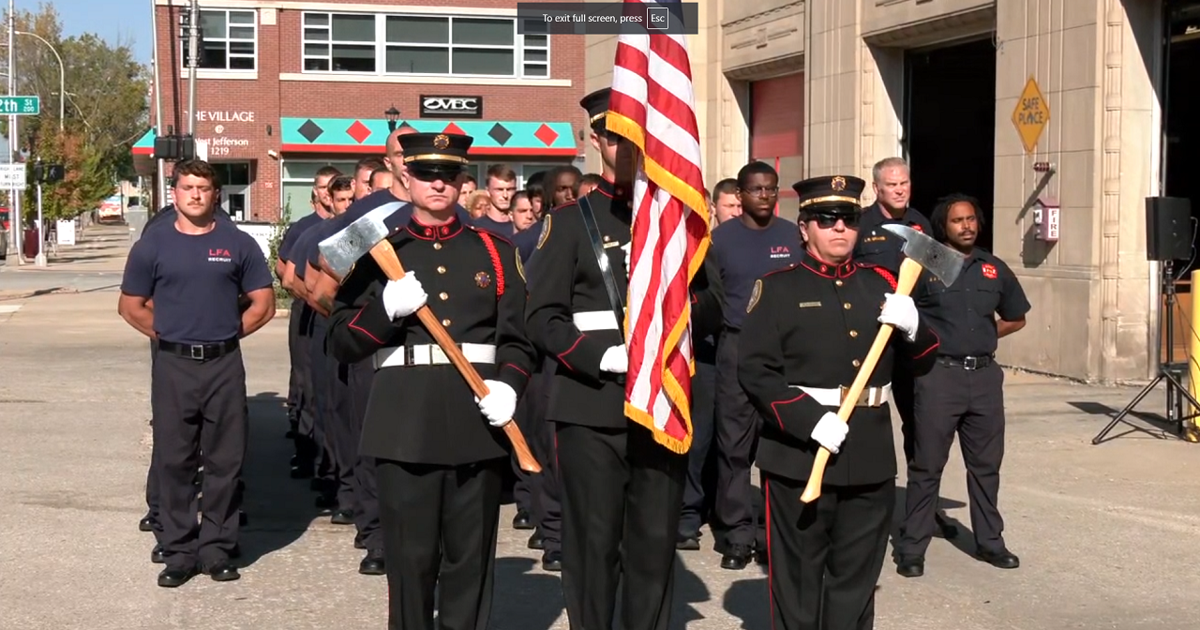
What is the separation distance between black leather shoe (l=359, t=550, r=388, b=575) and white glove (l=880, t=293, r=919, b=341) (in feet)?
10.9

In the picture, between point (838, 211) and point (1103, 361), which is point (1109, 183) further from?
point (838, 211)

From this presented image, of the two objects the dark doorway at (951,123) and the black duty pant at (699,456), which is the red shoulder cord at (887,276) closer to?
the black duty pant at (699,456)

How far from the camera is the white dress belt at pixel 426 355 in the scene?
545 centimetres

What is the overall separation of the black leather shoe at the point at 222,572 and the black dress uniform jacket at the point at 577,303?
280 cm

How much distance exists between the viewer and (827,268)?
217 inches

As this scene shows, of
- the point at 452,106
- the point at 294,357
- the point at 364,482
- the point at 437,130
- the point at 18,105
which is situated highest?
the point at 452,106

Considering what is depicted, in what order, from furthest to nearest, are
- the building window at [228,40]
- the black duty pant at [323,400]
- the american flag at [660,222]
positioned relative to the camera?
the building window at [228,40]
the black duty pant at [323,400]
the american flag at [660,222]

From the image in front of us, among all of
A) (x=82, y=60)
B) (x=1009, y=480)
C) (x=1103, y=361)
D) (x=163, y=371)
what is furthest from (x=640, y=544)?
(x=82, y=60)

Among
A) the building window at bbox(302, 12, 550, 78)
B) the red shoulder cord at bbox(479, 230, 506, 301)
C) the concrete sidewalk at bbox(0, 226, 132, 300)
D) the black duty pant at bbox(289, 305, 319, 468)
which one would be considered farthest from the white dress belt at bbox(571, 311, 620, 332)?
the building window at bbox(302, 12, 550, 78)

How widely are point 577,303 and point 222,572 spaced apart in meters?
3.04

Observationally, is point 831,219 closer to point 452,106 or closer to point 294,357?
point 294,357

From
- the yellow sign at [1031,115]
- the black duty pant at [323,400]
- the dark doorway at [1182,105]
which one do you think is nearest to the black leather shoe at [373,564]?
the black duty pant at [323,400]

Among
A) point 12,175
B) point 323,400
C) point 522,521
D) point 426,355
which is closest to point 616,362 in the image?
point 426,355

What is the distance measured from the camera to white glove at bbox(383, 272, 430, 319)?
17.1 feet
